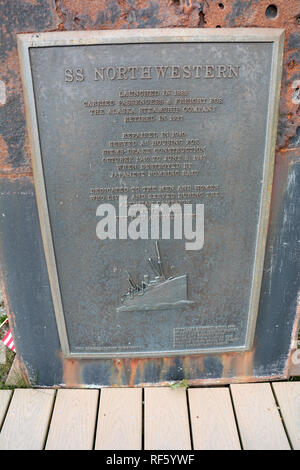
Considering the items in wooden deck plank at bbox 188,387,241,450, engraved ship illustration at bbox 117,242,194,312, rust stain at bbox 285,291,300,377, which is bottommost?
wooden deck plank at bbox 188,387,241,450

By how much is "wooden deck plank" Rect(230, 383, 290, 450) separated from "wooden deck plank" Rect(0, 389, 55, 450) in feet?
3.68

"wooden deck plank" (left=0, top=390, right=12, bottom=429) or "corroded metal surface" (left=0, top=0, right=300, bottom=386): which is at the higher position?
"corroded metal surface" (left=0, top=0, right=300, bottom=386)

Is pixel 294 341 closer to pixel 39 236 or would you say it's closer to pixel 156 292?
pixel 156 292

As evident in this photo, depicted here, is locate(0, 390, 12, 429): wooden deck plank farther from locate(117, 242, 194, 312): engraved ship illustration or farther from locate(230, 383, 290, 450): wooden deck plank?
locate(230, 383, 290, 450): wooden deck plank

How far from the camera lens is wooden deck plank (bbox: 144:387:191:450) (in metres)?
1.97

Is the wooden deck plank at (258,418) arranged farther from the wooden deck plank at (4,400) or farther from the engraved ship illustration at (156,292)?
the wooden deck plank at (4,400)

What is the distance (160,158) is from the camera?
6.28 feet

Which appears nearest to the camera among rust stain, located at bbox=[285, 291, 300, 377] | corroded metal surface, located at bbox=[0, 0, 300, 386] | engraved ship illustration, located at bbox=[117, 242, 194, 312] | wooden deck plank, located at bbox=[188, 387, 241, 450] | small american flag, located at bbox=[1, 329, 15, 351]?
corroded metal surface, located at bbox=[0, 0, 300, 386]

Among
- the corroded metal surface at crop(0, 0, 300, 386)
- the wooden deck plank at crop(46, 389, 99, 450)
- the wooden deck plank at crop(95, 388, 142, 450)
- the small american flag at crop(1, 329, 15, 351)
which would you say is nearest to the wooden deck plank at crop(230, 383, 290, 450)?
the corroded metal surface at crop(0, 0, 300, 386)

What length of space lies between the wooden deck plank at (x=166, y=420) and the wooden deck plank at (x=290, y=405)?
1.88ft

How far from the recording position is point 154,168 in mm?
1929

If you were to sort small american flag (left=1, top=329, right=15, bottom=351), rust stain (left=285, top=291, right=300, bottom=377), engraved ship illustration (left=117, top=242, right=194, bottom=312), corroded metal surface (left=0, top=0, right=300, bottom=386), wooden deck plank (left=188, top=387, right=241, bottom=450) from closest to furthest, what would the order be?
corroded metal surface (left=0, top=0, right=300, bottom=386) < wooden deck plank (left=188, top=387, right=241, bottom=450) < engraved ship illustration (left=117, top=242, right=194, bottom=312) < rust stain (left=285, top=291, right=300, bottom=377) < small american flag (left=1, top=329, right=15, bottom=351)

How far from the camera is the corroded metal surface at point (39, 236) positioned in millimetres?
1736

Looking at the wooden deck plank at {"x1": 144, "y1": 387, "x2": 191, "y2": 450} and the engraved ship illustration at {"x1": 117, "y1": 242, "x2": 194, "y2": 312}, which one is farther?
the engraved ship illustration at {"x1": 117, "y1": 242, "x2": 194, "y2": 312}
